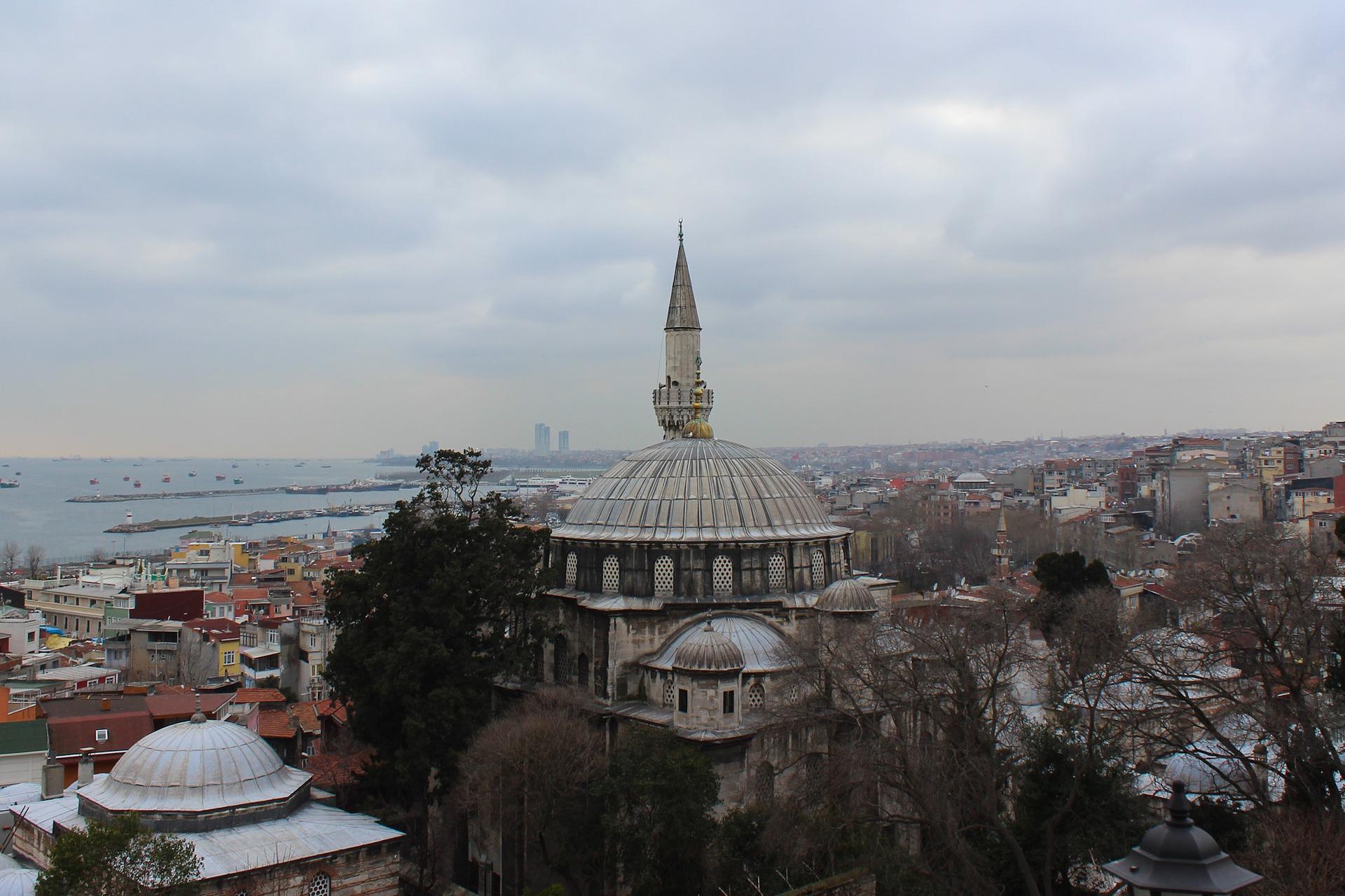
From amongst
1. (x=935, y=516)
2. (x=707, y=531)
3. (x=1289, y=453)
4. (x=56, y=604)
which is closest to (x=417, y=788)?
(x=707, y=531)

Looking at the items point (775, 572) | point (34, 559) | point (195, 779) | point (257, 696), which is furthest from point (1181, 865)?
point (34, 559)

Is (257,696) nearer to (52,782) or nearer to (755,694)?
(52,782)

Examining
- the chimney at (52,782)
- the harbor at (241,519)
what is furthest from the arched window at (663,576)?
the harbor at (241,519)

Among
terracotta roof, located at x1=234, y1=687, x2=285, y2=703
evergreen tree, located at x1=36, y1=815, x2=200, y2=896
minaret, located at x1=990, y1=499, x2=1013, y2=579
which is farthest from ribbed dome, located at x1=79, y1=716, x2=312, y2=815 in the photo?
minaret, located at x1=990, y1=499, x2=1013, y2=579

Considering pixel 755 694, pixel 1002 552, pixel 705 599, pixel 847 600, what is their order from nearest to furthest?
pixel 755 694 → pixel 847 600 → pixel 705 599 → pixel 1002 552

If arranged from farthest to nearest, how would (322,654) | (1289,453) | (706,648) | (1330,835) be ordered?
(1289,453) → (322,654) → (706,648) → (1330,835)

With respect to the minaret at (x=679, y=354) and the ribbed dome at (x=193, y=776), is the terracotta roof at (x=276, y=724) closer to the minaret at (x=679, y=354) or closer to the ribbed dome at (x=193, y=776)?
the ribbed dome at (x=193, y=776)

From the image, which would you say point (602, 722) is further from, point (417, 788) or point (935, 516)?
point (935, 516)
